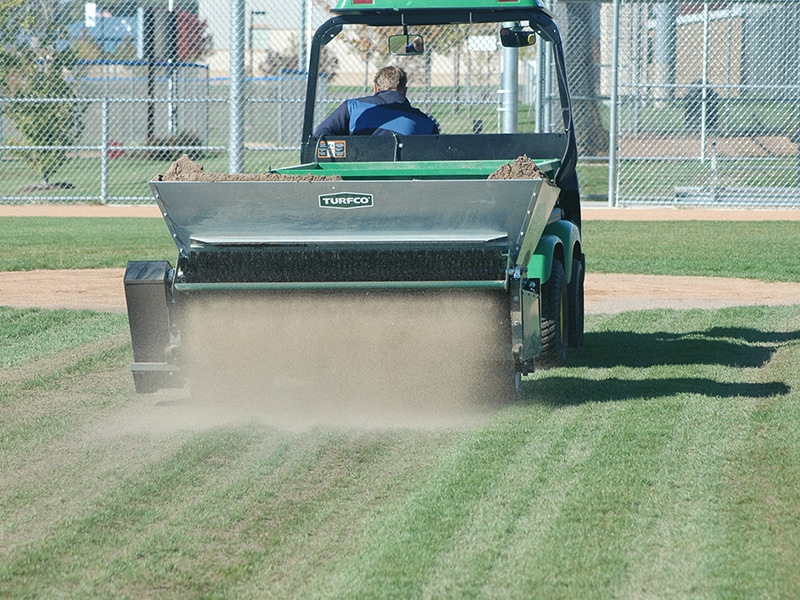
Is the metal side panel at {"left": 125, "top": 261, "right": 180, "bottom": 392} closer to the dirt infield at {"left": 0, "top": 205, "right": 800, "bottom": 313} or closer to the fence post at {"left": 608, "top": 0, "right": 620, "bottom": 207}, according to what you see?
the dirt infield at {"left": 0, "top": 205, "right": 800, "bottom": 313}

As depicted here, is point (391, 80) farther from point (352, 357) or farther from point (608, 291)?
point (608, 291)

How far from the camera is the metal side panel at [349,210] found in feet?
18.7

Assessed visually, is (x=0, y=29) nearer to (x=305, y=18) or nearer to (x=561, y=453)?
(x=305, y=18)

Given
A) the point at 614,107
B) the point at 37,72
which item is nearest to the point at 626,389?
the point at 614,107

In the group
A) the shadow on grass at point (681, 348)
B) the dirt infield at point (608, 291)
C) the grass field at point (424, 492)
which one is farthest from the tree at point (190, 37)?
the grass field at point (424, 492)

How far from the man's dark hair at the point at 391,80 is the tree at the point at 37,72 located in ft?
47.4

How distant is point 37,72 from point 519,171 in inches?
678

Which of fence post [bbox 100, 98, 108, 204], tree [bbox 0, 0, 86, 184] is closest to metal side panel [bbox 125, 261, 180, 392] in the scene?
fence post [bbox 100, 98, 108, 204]

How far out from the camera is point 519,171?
19.2 feet

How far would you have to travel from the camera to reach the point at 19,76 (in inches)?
833

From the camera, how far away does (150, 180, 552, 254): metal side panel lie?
224 inches

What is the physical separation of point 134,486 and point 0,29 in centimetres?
1829

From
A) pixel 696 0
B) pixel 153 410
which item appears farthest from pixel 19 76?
pixel 153 410

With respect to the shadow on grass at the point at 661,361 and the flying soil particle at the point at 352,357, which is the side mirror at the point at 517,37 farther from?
the flying soil particle at the point at 352,357
